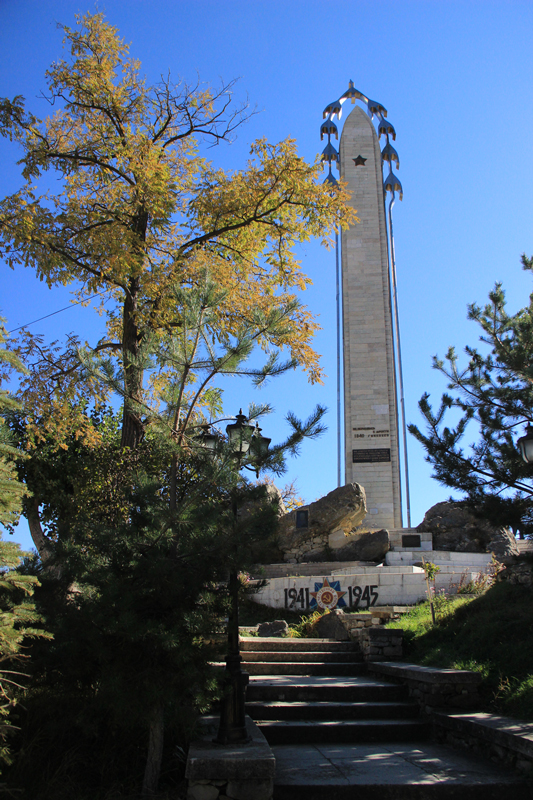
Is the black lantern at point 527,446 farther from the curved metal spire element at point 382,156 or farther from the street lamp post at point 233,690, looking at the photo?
the curved metal spire element at point 382,156

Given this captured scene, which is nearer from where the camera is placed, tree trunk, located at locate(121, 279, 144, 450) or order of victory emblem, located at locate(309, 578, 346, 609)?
tree trunk, located at locate(121, 279, 144, 450)

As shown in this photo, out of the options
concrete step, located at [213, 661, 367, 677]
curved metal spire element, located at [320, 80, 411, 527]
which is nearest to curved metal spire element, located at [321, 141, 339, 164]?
curved metal spire element, located at [320, 80, 411, 527]

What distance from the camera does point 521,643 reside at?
555 cm

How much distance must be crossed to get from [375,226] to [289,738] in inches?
866

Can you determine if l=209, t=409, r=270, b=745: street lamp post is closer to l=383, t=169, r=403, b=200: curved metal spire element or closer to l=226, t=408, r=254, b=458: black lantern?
l=226, t=408, r=254, b=458: black lantern

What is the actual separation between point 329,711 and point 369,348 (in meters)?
18.3

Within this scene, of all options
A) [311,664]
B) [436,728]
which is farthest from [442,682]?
[311,664]

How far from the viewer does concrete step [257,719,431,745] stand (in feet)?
16.2

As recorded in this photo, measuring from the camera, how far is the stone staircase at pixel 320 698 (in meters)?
4.99

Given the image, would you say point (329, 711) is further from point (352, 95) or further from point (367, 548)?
point (352, 95)

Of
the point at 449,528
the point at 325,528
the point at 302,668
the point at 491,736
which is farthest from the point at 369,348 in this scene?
the point at 491,736

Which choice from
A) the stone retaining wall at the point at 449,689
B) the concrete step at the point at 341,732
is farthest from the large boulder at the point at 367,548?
the concrete step at the point at 341,732

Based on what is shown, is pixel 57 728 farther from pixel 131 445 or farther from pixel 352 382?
pixel 352 382

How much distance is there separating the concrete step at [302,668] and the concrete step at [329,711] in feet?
3.89
